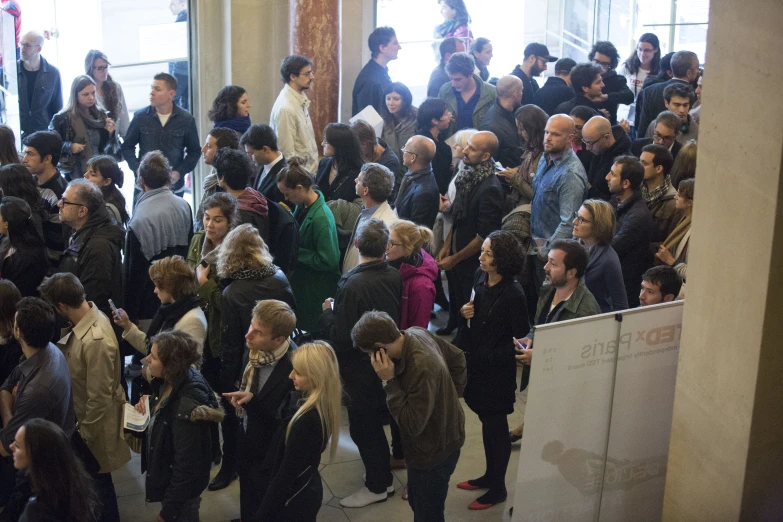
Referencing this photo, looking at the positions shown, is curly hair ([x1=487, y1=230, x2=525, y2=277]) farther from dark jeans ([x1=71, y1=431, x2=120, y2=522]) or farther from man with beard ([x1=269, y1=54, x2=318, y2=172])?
man with beard ([x1=269, y1=54, x2=318, y2=172])

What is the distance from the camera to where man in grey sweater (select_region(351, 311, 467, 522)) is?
4367 mm

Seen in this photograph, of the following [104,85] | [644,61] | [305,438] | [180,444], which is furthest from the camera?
[644,61]

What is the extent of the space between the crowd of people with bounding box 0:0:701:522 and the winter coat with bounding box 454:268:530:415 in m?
0.01

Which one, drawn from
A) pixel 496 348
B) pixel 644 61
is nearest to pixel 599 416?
pixel 496 348

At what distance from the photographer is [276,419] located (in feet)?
15.1

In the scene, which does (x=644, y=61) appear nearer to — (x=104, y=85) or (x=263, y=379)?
(x=104, y=85)

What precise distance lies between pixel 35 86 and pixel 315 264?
13.3 feet

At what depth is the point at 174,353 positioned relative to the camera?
14.4 feet

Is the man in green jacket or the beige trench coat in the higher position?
the man in green jacket

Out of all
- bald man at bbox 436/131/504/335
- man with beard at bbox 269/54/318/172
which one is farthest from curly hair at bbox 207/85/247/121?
bald man at bbox 436/131/504/335

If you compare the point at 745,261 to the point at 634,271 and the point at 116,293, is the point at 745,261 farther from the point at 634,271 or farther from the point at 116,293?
the point at 116,293

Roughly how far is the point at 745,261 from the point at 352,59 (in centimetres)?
690

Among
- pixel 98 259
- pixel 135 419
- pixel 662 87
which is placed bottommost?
pixel 135 419

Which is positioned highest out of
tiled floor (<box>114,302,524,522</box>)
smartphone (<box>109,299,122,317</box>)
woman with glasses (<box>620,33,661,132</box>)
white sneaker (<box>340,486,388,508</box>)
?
woman with glasses (<box>620,33,661,132</box>)
